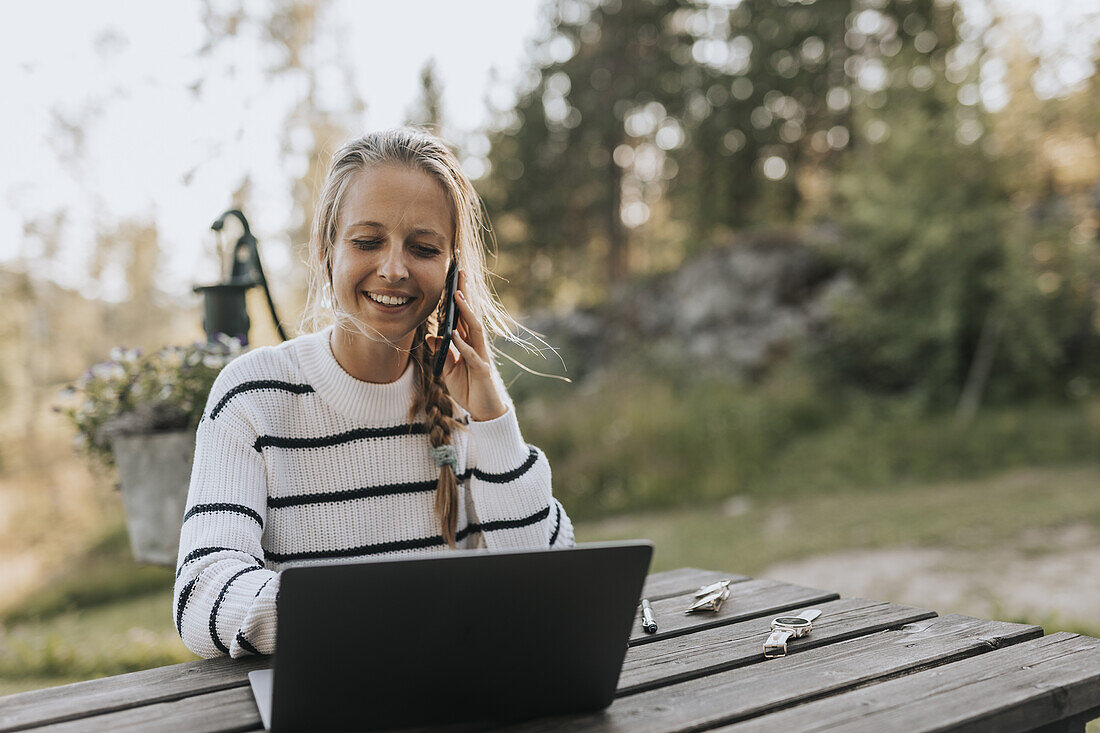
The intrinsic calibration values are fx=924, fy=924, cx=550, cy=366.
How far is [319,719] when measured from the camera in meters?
1.14

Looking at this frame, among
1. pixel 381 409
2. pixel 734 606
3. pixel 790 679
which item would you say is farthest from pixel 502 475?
pixel 790 679

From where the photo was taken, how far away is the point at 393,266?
184 cm

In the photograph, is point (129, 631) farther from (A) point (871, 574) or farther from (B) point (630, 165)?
(B) point (630, 165)

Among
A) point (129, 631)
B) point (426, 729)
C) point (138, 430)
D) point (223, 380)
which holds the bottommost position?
point (129, 631)

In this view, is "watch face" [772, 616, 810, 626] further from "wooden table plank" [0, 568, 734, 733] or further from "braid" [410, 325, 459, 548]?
"wooden table plank" [0, 568, 734, 733]

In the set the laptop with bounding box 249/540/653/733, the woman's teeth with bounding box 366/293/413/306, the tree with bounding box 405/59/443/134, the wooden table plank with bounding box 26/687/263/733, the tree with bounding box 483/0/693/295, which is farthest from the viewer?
the tree with bounding box 483/0/693/295

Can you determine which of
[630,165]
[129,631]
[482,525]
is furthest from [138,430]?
[630,165]

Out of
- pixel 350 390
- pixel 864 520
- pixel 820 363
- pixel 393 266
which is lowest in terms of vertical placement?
pixel 864 520

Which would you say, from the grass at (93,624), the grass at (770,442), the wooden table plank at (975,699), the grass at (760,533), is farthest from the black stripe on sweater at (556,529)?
the grass at (770,442)

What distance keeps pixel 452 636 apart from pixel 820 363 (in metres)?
9.80

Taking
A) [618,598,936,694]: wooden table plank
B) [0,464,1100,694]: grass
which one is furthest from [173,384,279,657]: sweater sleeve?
[0,464,1100,694]: grass

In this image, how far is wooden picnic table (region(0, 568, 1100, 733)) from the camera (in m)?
Result: 1.20

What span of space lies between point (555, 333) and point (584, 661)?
1196cm

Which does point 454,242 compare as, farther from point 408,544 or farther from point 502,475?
point 408,544
